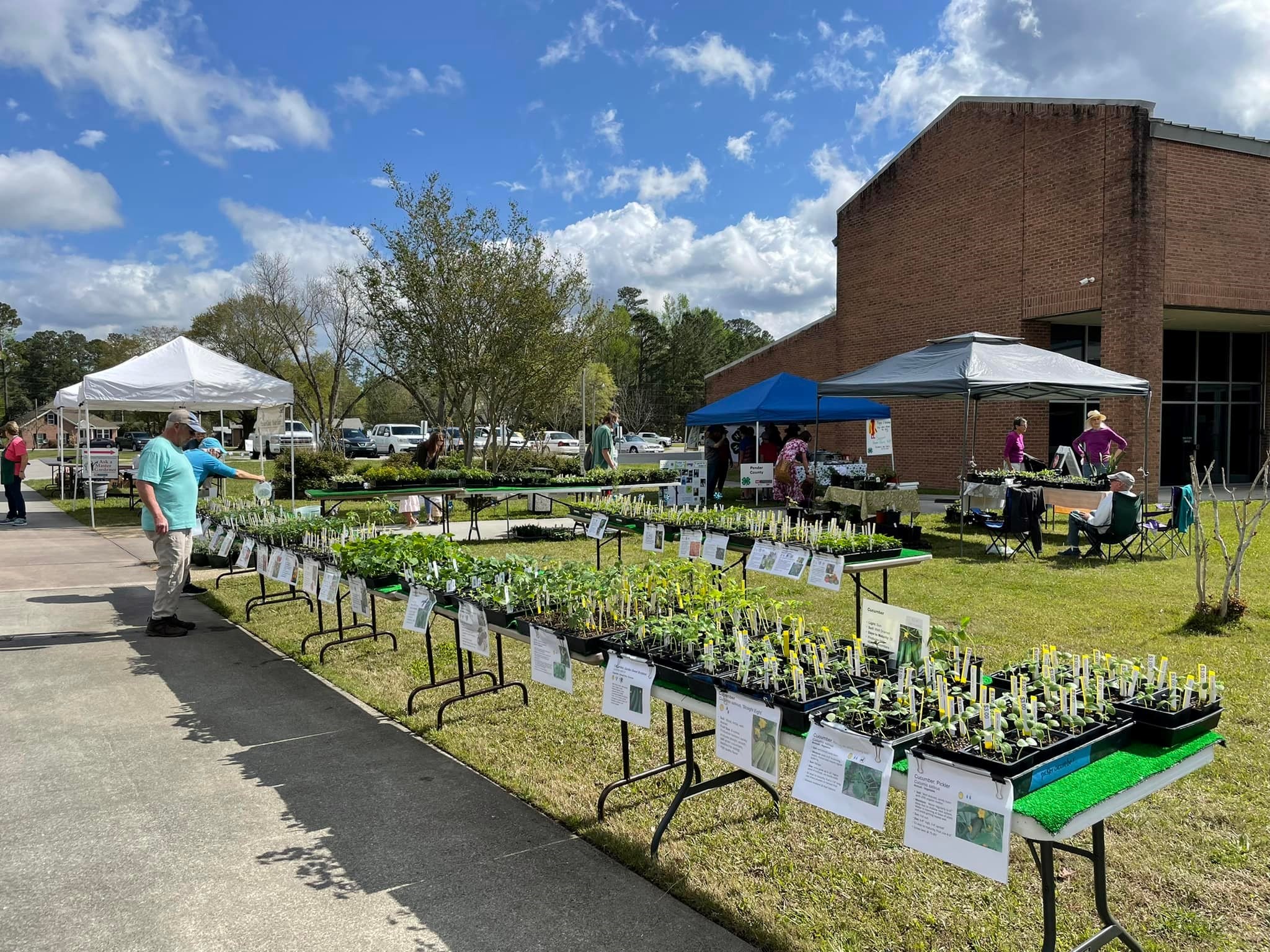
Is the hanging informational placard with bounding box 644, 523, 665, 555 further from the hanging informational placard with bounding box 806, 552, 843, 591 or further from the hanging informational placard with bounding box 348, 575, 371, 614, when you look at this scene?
the hanging informational placard with bounding box 348, 575, 371, 614

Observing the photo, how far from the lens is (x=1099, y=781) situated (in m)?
2.34

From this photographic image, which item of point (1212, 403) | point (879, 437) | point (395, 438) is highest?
point (1212, 403)

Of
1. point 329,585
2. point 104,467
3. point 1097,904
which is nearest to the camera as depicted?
point 1097,904

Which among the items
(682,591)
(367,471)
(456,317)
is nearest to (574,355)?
(456,317)

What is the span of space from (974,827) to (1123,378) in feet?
38.7

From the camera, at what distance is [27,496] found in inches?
834

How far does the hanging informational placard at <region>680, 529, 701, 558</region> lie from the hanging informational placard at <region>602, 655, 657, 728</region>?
10.3 feet

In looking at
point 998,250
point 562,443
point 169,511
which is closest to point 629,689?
point 169,511

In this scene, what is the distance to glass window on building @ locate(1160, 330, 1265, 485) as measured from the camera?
19.5m

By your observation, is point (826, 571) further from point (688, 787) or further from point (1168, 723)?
point (1168, 723)

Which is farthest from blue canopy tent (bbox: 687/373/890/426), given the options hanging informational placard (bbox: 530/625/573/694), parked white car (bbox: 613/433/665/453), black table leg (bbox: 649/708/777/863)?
parked white car (bbox: 613/433/665/453)

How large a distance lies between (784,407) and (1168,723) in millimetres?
12998

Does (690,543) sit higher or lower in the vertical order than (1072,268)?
lower

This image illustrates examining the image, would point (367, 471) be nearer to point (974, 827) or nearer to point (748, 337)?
point (974, 827)
